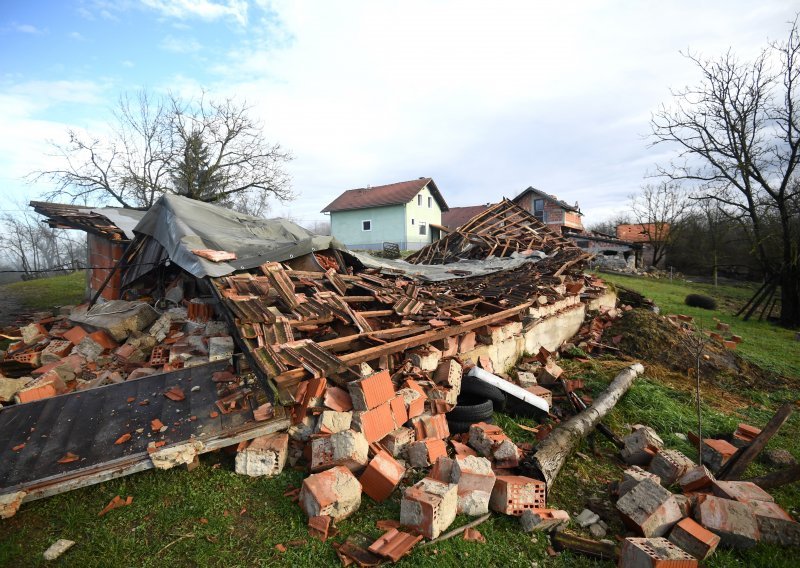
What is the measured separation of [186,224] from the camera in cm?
677

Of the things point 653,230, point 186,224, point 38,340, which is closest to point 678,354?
point 186,224

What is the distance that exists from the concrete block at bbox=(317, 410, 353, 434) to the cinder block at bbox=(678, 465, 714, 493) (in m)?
3.21

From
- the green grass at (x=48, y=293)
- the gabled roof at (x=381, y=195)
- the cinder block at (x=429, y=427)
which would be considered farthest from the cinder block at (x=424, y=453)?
the gabled roof at (x=381, y=195)

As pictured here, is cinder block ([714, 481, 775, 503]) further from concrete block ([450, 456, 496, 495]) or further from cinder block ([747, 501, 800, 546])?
concrete block ([450, 456, 496, 495])

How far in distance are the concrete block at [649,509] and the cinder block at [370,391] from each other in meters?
2.25

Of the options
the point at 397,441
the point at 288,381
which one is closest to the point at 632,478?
the point at 397,441

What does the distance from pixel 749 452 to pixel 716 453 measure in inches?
26.0

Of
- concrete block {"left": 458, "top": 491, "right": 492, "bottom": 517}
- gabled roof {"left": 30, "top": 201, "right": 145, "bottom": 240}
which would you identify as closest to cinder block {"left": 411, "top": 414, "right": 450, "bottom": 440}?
concrete block {"left": 458, "top": 491, "right": 492, "bottom": 517}

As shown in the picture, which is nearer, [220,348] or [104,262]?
[220,348]

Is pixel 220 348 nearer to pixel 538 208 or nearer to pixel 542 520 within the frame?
pixel 542 520

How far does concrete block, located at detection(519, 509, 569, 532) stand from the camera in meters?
3.04

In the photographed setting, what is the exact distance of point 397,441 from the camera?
384cm

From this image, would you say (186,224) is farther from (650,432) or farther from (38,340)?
(650,432)

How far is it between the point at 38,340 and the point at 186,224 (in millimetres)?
3052
